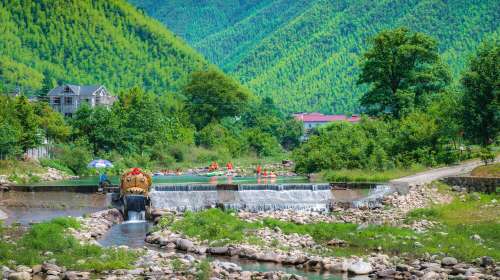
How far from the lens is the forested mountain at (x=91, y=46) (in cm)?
16112

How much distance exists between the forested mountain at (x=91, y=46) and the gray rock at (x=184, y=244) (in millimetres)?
125353

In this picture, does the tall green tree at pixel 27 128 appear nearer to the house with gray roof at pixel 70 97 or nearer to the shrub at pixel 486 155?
the shrub at pixel 486 155

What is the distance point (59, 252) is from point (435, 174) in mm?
23010

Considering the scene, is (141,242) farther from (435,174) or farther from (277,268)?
(435,174)

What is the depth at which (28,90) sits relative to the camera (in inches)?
5098

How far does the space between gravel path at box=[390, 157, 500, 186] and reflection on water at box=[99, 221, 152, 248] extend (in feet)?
43.8

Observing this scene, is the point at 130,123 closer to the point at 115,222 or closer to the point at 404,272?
the point at 115,222

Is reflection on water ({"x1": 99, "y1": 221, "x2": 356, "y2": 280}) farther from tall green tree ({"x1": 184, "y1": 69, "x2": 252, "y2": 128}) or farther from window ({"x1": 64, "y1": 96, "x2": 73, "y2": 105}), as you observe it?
window ({"x1": 64, "y1": 96, "x2": 73, "y2": 105})

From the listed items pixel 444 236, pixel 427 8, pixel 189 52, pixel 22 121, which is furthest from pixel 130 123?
pixel 427 8

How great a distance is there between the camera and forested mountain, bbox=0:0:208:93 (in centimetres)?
16112

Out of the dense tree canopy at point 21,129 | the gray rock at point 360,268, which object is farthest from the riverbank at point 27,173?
the gray rock at point 360,268

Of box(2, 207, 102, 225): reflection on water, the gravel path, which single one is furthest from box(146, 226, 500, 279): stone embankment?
the gravel path

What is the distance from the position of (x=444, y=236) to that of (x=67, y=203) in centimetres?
2123

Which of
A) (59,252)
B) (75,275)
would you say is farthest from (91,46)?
(75,275)
